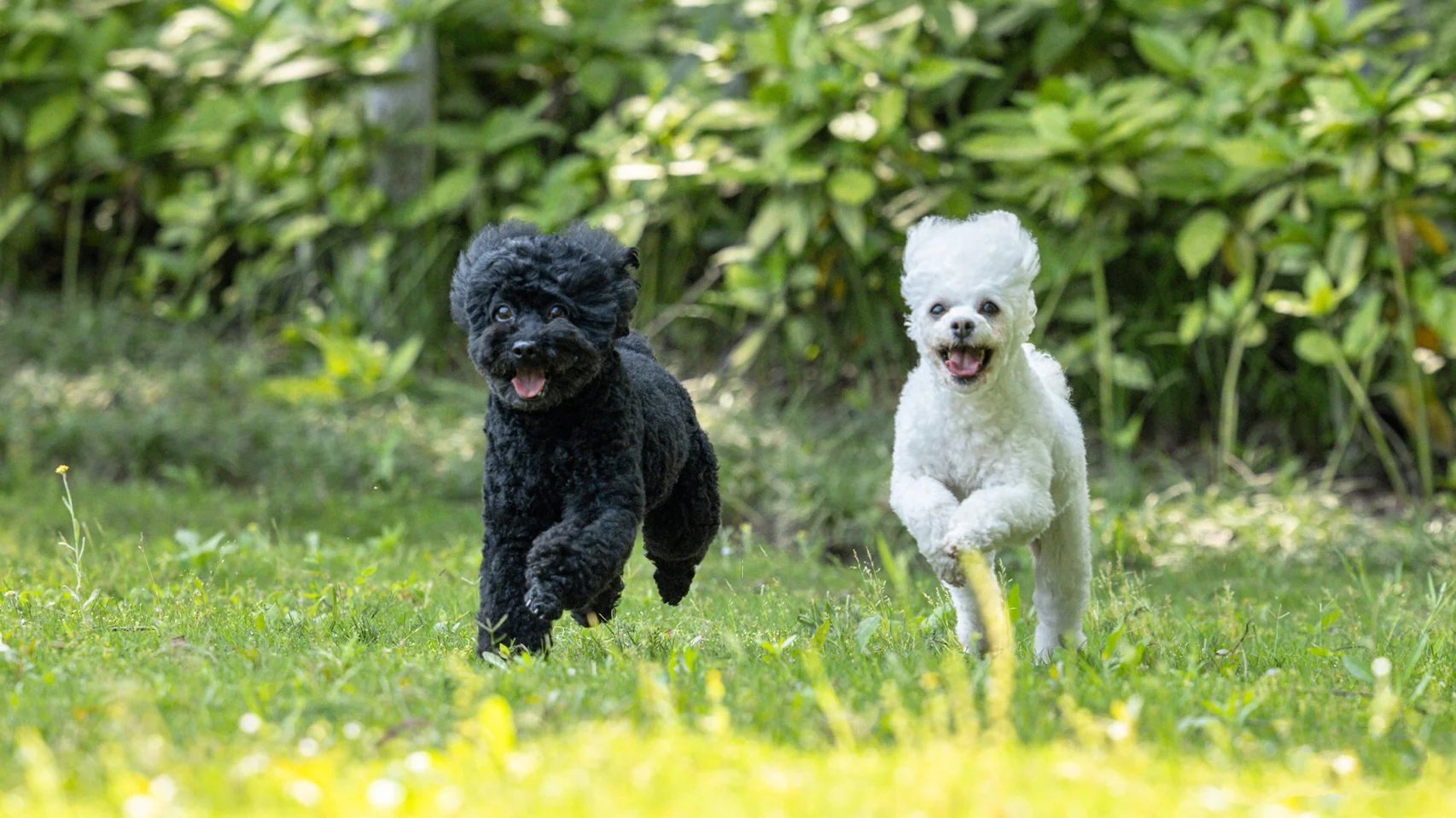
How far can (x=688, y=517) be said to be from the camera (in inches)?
209

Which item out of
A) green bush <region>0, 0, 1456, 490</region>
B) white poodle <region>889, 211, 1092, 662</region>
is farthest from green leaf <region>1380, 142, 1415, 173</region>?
white poodle <region>889, 211, 1092, 662</region>

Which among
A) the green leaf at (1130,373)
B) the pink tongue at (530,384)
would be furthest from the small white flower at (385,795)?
the green leaf at (1130,373)

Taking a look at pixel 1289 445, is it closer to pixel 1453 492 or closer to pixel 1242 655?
pixel 1453 492

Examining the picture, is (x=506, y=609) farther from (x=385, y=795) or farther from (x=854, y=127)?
(x=854, y=127)

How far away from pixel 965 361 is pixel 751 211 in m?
5.90

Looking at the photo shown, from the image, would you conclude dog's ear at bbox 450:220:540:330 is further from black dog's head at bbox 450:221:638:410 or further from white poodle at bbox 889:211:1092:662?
white poodle at bbox 889:211:1092:662

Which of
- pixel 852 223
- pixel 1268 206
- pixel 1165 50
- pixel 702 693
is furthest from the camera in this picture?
pixel 852 223

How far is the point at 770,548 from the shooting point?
7875mm

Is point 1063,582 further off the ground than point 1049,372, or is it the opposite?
point 1049,372

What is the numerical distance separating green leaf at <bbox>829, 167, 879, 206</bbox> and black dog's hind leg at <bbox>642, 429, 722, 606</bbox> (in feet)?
12.5

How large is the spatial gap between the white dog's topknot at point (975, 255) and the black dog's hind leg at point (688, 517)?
897 millimetres

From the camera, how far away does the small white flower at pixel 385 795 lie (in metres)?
2.86

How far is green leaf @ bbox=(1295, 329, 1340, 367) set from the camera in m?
8.34

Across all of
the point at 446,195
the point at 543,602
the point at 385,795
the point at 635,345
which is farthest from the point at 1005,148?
the point at 385,795
